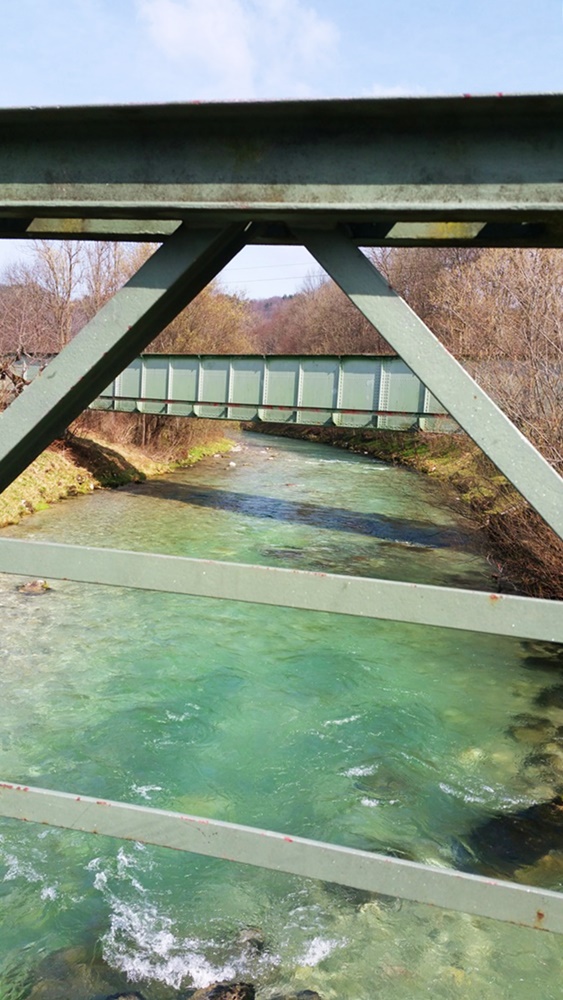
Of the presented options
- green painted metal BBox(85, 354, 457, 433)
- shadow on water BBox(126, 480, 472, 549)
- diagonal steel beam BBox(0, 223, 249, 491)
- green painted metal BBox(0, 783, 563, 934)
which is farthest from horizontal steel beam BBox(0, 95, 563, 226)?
green painted metal BBox(85, 354, 457, 433)

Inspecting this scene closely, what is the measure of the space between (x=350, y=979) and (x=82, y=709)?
3925 mm

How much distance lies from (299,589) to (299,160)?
1230 mm

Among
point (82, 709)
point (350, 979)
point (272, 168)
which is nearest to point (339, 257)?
point (272, 168)

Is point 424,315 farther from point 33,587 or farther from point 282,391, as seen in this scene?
point 33,587

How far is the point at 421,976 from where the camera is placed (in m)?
4.24

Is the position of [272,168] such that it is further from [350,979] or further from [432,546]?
[432,546]

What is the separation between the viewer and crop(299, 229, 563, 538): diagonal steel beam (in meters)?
2.02

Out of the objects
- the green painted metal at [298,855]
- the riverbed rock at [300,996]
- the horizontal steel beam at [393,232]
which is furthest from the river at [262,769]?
the horizontal steel beam at [393,232]

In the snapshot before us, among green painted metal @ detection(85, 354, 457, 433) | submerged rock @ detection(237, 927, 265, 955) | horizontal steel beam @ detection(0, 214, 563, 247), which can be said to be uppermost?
horizontal steel beam @ detection(0, 214, 563, 247)

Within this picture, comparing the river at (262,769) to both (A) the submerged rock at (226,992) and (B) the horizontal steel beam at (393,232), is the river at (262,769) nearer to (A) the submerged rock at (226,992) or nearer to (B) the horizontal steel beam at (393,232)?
(A) the submerged rock at (226,992)

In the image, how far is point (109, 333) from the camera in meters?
2.20

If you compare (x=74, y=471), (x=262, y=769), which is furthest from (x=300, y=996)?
(x=74, y=471)

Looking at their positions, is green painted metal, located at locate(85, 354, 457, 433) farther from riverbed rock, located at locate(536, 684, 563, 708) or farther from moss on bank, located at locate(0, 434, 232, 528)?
riverbed rock, located at locate(536, 684, 563, 708)

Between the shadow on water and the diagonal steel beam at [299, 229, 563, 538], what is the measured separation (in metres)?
13.4
